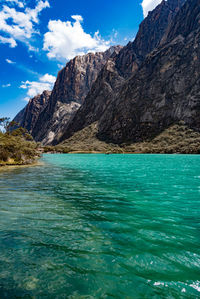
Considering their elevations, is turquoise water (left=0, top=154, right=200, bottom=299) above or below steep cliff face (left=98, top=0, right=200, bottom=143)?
below

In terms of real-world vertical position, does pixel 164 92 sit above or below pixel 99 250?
above

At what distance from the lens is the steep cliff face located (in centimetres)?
14600

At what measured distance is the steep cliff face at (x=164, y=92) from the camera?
14600 cm

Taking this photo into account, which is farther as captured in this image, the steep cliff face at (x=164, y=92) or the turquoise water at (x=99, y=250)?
the steep cliff face at (x=164, y=92)

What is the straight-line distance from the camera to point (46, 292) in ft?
14.5

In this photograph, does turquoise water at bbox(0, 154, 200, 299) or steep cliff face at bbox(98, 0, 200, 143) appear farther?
steep cliff face at bbox(98, 0, 200, 143)

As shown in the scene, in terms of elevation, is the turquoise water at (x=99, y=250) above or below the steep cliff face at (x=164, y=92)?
below

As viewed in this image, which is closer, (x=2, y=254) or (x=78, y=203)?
(x=2, y=254)

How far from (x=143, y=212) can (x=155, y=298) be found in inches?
249

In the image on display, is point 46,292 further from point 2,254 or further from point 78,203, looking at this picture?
point 78,203

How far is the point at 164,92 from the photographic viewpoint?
159250mm

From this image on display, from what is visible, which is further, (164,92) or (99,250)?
(164,92)

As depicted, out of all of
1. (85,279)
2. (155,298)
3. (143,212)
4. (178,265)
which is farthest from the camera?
(143,212)

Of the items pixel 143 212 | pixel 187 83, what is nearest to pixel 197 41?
pixel 187 83
